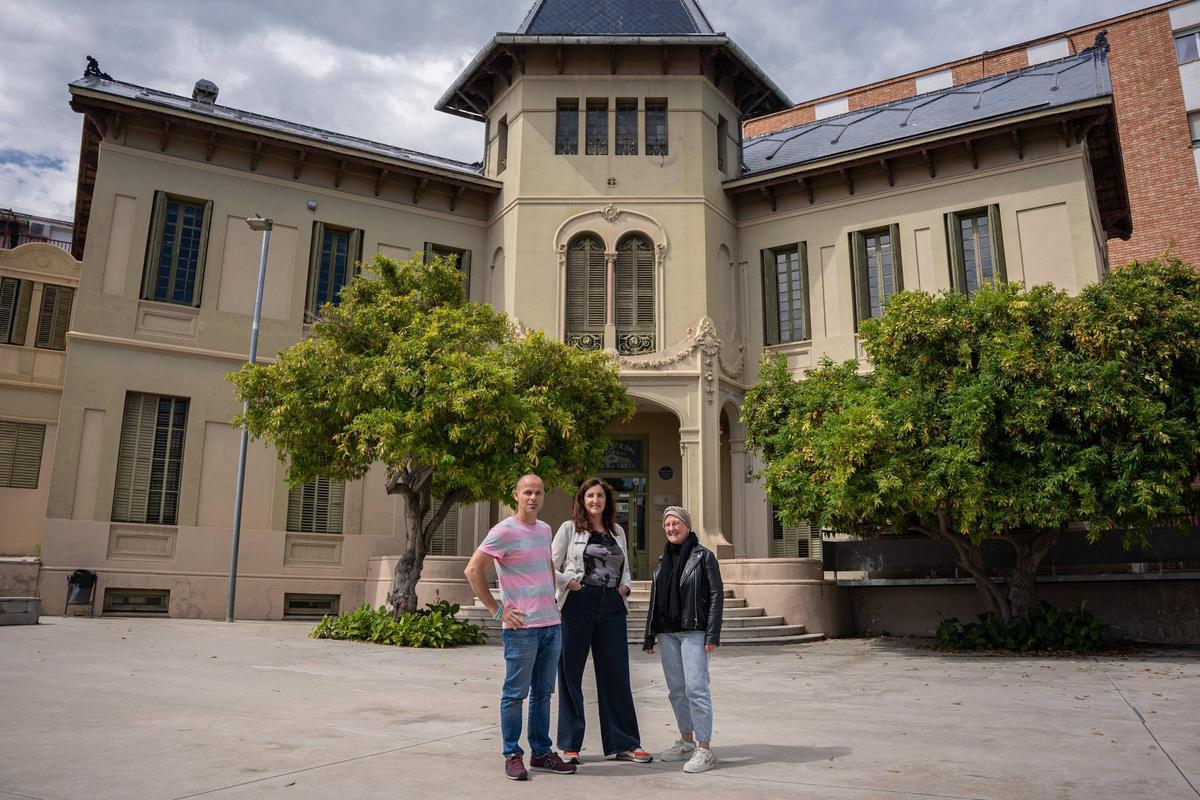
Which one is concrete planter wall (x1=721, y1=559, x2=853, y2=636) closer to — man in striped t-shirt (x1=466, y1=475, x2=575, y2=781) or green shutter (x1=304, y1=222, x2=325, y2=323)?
green shutter (x1=304, y1=222, x2=325, y2=323)

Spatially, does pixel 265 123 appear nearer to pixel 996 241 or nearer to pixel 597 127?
pixel 597 127

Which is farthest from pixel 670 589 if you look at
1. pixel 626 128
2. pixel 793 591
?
pixel 626 128

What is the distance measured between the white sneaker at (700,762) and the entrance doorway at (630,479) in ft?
52.2

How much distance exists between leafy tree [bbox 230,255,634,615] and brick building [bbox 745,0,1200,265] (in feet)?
59.3

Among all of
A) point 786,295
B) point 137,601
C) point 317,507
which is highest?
point 786,295

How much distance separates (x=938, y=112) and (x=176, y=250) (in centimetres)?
1848

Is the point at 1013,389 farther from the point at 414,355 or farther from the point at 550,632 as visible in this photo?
the point at 550,632

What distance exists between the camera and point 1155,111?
1239 inches

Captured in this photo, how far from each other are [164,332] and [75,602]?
565 centimetres

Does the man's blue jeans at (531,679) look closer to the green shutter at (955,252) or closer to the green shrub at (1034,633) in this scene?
the green shrub at (1034,633)

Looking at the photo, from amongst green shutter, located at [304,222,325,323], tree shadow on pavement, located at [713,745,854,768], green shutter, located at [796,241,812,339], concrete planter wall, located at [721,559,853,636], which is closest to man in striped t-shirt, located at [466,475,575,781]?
tree shadow on pavement, located at [713,745,854,768]

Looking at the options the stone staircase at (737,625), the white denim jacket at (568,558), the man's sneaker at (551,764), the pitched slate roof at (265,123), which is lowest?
the man's sneaker at (551,764)

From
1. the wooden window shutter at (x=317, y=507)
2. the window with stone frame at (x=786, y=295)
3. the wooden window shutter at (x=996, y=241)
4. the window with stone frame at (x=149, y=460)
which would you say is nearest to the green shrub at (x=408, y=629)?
the wooden window shutter at (x=317, y=507)

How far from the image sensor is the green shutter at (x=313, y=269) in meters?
20.3
